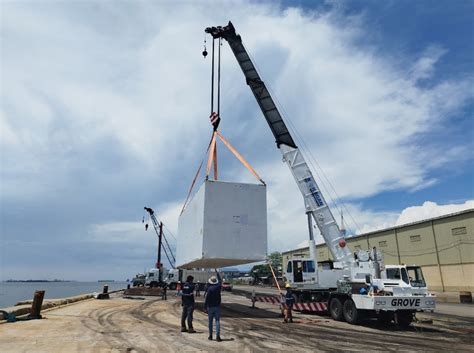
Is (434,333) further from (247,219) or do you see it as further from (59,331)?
(59,331)

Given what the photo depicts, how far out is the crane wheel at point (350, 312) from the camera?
13292 millimetres

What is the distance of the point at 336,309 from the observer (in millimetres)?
14570

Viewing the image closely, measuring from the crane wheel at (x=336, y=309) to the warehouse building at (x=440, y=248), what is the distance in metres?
Result: 12.3

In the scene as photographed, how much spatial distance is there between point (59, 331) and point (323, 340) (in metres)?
7.38

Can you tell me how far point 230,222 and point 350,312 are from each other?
5649mm

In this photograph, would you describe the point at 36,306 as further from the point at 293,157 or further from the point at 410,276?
the point at 410,276

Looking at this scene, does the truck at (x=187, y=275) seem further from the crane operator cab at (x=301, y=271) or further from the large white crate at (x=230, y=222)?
the large white crate at (x=230, y=222)

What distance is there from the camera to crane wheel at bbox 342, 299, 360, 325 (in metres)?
13.3

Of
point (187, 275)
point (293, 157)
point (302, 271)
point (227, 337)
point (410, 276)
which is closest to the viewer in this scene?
point (227, 337)

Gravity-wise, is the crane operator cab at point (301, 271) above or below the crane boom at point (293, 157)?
below

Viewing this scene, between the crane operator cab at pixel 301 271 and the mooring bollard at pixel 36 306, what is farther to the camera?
the crane operator cab at pixel 301 271

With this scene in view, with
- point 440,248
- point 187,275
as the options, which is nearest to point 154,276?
point 187,275

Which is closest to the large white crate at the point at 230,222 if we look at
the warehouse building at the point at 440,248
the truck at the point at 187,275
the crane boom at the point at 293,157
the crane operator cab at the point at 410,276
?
the crane boom at the point at 293,157

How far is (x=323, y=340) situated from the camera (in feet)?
32.0
